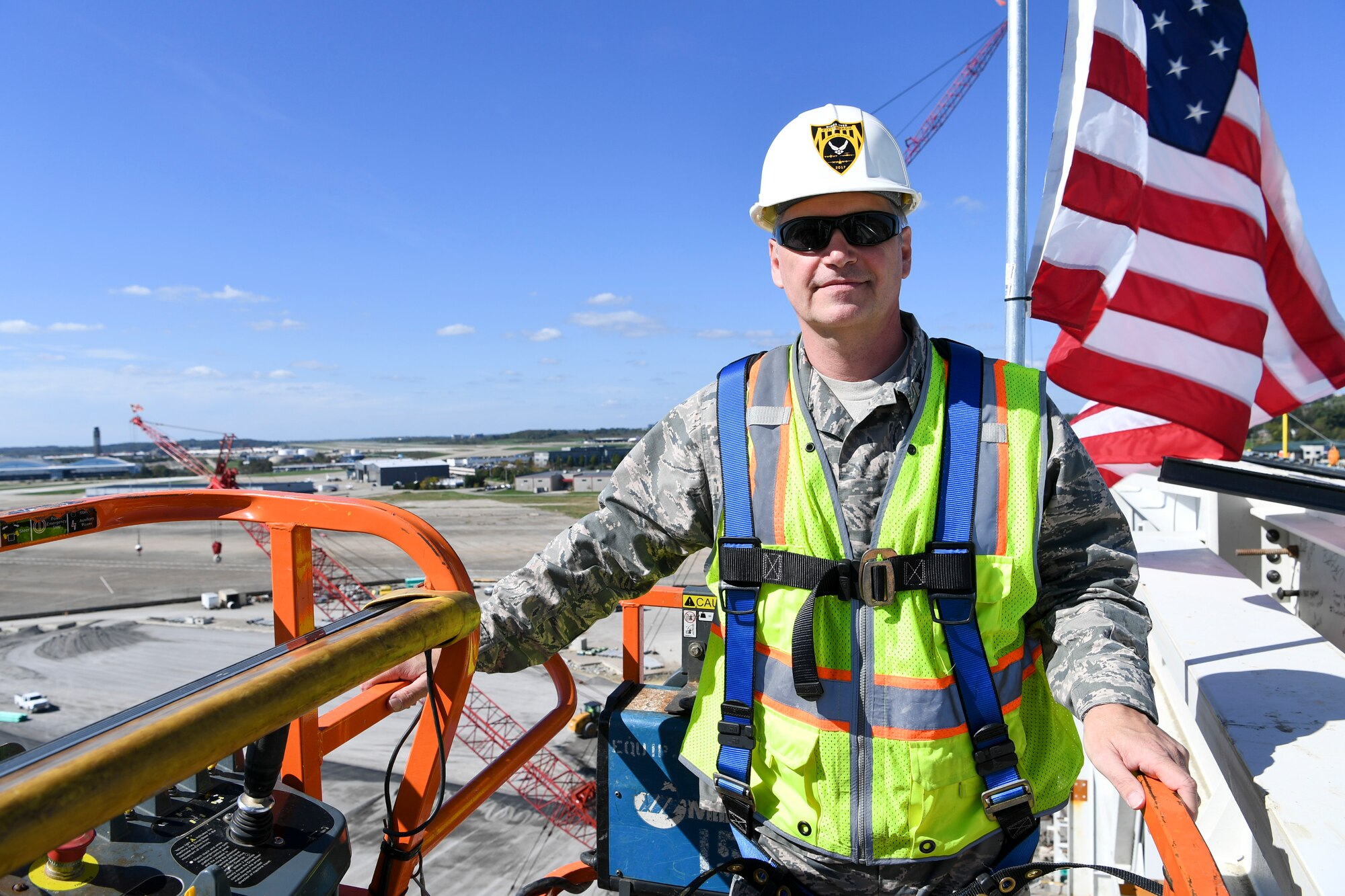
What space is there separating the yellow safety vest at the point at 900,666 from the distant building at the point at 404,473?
9764 centimetres

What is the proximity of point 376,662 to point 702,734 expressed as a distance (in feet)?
3.24

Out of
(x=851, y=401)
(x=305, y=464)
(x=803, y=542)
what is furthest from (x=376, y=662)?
(x=305, y=464)

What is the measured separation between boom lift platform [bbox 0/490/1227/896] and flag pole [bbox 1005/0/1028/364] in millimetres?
3373

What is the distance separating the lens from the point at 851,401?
81.7 inches

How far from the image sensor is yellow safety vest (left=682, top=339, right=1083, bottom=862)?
5.80 feet

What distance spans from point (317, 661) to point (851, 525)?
4.03 ft

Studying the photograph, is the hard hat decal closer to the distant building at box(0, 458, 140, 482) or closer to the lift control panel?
the lift control panel

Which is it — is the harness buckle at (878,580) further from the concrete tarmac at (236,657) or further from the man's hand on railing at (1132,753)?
the concrete tarmac at (236,657)

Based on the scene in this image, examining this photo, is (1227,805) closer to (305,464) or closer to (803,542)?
(803,542)

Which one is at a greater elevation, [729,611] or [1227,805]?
[729,611]

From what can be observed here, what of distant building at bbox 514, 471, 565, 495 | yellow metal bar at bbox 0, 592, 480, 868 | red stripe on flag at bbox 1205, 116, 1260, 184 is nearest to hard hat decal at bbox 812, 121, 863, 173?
yellow metal bar at bbox 0, 592, 480, 868

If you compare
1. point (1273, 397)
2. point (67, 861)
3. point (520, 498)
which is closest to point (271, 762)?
point (67, 861)

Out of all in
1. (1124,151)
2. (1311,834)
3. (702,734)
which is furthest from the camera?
(1124,151)

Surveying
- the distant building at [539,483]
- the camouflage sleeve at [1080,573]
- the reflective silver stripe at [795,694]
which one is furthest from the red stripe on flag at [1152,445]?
the distant building at [539,483]
